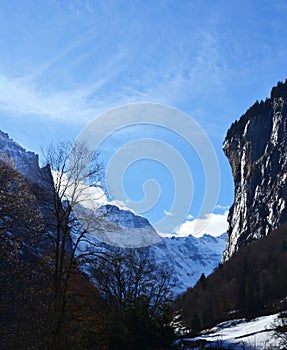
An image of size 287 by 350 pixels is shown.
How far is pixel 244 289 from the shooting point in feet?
317

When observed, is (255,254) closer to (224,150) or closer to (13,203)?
(224,150)

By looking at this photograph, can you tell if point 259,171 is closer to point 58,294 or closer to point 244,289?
point 244,289

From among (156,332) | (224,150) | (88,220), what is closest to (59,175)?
(88,220)

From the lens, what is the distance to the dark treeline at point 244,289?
83.6 meters

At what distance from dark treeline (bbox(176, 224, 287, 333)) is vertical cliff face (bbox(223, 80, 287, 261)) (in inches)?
627

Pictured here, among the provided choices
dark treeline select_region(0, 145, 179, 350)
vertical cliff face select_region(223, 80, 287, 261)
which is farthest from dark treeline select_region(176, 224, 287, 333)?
dark treeline select_region(0, 145, 179, 350)

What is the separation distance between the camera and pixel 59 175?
18750mm

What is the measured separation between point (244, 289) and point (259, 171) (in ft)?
239

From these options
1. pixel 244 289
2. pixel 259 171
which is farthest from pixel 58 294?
pixel 259 171

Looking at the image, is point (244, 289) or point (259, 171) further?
point (259, 171)

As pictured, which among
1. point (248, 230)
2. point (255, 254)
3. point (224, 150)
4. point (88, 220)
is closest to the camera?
point (88, 220)

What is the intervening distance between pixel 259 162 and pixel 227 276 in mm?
53117

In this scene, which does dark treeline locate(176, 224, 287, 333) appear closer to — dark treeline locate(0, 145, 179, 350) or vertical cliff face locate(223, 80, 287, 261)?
vertical cliff face locate(223, 80, 287, 261)

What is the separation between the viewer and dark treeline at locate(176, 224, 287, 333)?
8362cm
